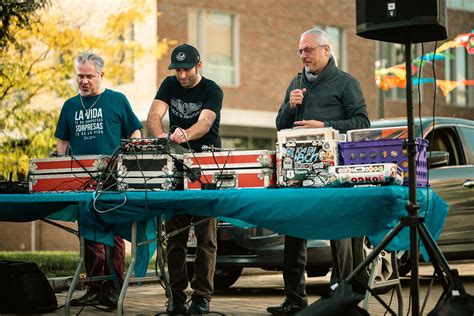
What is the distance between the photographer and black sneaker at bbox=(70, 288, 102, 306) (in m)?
8.16

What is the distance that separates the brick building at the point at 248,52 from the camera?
82.0ft

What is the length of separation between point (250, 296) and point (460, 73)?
23988 millimetres

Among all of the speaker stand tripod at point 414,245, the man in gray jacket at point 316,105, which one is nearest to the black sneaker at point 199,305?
the man in gray jacket at point 316,105

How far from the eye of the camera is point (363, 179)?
5.83 meters

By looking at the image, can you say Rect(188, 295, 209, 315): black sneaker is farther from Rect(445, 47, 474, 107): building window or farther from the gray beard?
Rect(445, 47, 474, 107): building window

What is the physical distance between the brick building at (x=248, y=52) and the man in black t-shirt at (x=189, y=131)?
54.2 feet

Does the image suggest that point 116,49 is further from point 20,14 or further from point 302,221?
point 302,221

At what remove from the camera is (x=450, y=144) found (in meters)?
10.7

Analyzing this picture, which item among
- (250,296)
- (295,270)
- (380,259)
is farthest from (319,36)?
(250,296)

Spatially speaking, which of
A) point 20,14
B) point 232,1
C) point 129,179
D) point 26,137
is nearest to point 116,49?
point 26,137

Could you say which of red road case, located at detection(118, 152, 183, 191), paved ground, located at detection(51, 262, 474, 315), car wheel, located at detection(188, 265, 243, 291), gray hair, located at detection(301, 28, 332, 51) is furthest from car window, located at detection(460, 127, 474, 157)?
red road case, located at detection(118, 152, 183, 191)

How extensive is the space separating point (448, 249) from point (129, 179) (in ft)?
15.6

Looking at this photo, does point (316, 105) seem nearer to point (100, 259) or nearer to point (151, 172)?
point (151, 172)

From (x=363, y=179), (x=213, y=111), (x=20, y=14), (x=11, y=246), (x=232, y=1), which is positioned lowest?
(x=11, y=246)
